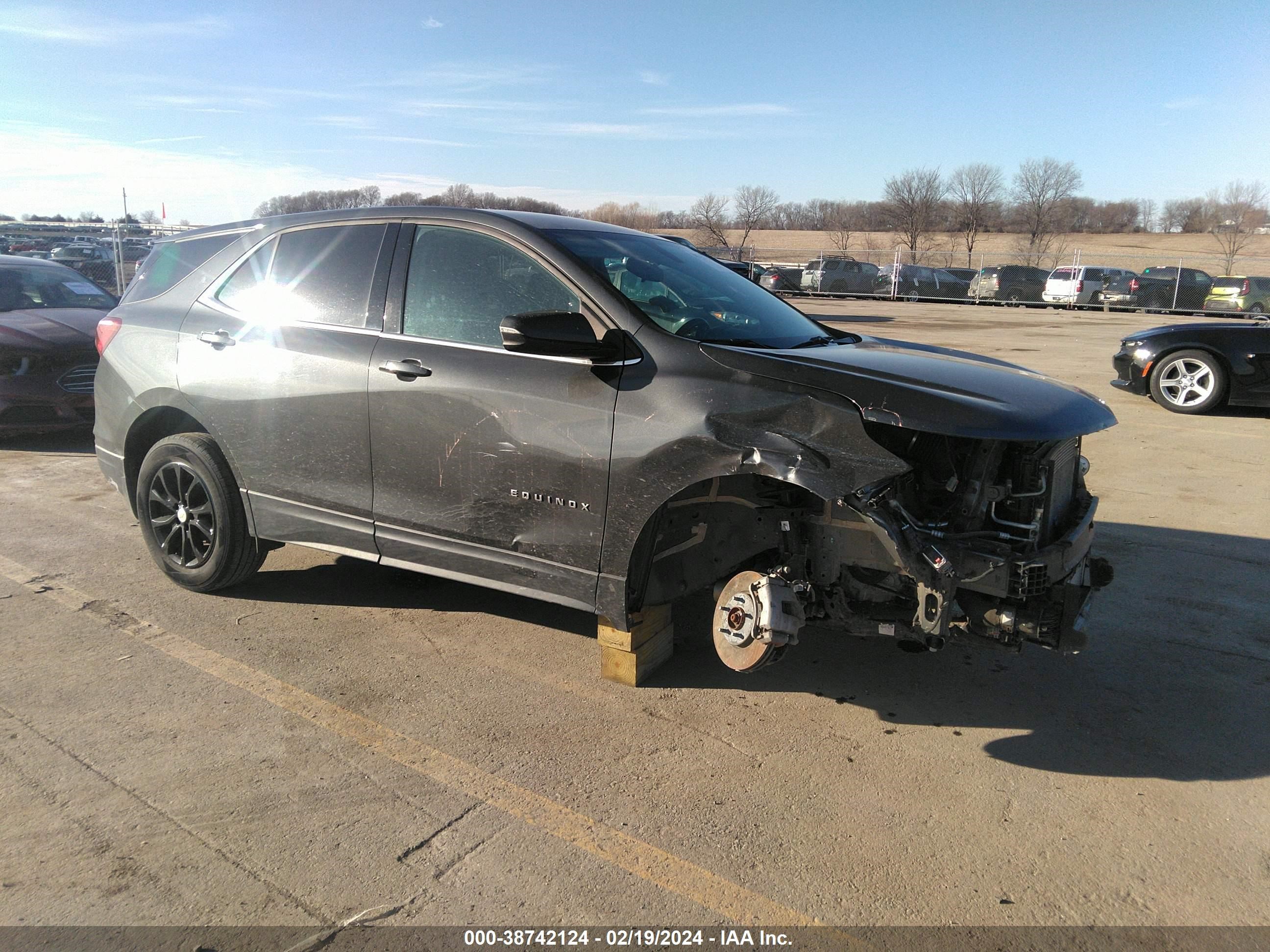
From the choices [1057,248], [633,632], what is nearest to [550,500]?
[633,632]

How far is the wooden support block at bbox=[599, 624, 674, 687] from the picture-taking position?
390cm

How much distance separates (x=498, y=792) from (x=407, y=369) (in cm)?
183

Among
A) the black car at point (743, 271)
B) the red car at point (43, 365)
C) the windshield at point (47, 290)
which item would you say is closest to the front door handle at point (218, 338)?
the black car at point (743, 271)

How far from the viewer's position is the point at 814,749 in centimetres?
347

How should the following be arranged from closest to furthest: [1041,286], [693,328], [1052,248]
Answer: [693,328]
[1041,286]
[1052,248]

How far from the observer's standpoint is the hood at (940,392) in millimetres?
3084

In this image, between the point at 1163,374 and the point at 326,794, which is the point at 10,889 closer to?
the point at 326,794

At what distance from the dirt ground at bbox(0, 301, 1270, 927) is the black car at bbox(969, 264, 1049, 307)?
3248 centimetres

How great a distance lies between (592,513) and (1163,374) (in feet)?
30.9

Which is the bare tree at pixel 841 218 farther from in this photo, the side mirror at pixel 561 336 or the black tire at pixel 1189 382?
the side mirror at pixel 561 336

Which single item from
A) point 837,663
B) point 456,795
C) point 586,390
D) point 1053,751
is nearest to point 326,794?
point 456,795

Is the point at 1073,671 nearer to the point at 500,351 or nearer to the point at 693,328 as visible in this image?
the point at 693,328

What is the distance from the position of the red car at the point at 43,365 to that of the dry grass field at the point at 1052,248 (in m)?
40.0

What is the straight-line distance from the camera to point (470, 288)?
13.2 feet
